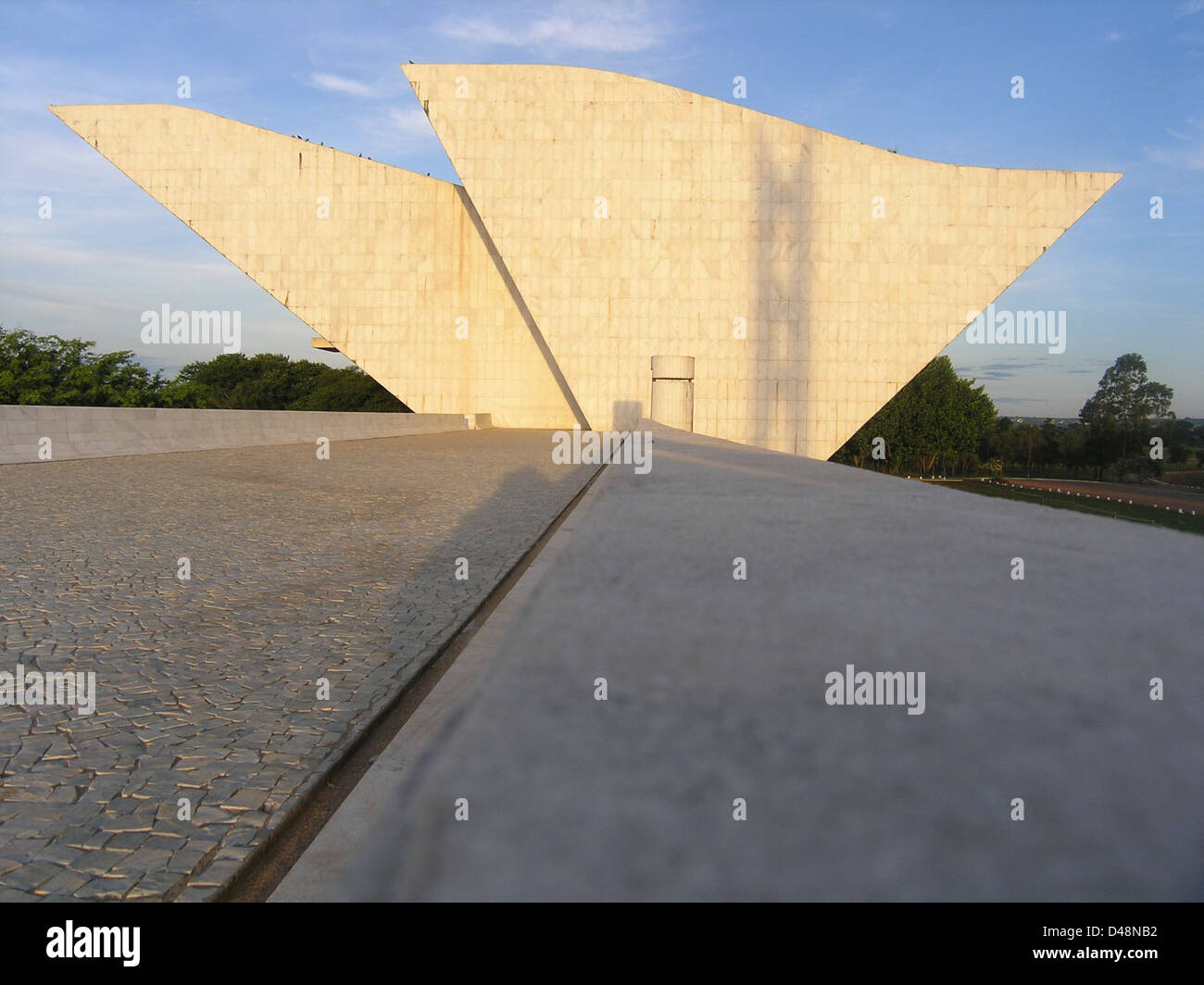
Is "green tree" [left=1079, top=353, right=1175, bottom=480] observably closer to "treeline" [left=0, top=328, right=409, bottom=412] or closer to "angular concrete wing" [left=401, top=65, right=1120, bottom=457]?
"angular concrete wing" [left=401, top=65, right=1120, bottom=457]

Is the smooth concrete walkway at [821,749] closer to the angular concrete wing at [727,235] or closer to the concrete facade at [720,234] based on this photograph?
the concrete facade at [720,234]

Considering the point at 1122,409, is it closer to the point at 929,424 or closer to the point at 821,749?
the point at 929,424

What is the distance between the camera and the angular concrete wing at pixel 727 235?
2797 cm

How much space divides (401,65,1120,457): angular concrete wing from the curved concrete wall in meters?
10.5

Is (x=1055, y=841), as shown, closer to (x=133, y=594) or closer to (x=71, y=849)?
(x=71, y=849)

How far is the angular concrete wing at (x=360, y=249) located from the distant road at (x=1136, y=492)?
47.1m

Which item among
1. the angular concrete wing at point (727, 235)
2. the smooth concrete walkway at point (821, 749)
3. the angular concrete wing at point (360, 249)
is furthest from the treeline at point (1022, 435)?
the smooth concrete walkway at point (821, 749)

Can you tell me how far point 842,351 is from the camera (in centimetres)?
2888

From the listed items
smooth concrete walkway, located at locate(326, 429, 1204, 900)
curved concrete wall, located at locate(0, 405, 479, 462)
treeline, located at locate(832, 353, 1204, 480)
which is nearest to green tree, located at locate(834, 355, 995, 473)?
treeline, located at locate(832, 353, 1204, 480)

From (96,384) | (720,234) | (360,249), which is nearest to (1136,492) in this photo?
(720,234)

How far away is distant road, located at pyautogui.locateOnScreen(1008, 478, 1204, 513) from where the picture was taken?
197ft

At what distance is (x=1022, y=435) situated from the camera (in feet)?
276

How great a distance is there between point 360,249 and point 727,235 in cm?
1410
